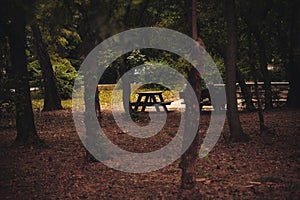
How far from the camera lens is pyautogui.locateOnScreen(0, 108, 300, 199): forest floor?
660 centimetres

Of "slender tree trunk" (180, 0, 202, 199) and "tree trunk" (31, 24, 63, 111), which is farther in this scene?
"tree trunk" (31, 24, 63, 111)

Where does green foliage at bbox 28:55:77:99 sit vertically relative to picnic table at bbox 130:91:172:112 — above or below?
above

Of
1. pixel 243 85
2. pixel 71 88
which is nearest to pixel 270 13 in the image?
pixel 243 85

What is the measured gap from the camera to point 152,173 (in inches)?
312

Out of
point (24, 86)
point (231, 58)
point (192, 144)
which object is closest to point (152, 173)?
point (192, 144)

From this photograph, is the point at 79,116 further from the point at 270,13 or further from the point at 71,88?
the point at 71,88

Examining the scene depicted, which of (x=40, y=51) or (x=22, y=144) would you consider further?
(x=40, y=51)

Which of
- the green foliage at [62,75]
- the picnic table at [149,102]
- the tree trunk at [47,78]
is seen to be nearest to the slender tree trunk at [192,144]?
the picnic table at [149,102]

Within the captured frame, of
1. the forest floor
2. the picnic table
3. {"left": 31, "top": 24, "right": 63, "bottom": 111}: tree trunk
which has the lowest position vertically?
the forest floor

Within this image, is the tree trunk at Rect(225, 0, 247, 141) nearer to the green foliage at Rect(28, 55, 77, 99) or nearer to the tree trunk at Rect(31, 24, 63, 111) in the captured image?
the tree trunk at Rect(31, 24, 63, 111)

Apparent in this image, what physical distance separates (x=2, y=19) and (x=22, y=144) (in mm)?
3999

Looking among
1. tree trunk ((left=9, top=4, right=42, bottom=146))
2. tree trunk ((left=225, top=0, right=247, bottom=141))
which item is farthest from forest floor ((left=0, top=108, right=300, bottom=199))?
tree trunk ((left=225, top=0, right=247, bottom=141))

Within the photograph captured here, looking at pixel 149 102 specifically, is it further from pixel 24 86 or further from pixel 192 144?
pixel 192 144

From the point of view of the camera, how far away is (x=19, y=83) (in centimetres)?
827
